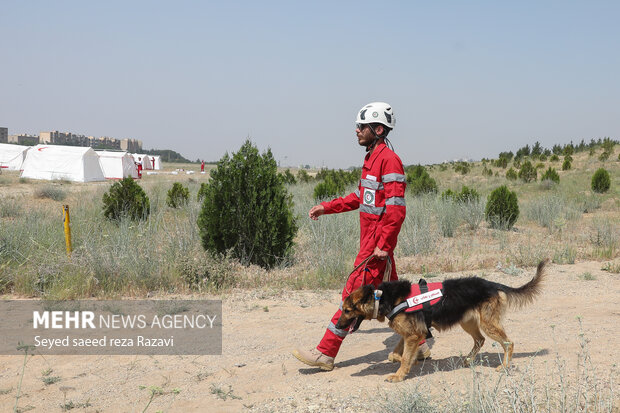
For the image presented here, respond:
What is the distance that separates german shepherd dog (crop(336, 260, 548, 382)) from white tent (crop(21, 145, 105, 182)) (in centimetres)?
3261

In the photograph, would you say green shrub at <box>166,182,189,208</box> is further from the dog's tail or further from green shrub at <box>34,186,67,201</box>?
the dog's tail

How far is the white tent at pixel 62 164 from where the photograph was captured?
32938 mm

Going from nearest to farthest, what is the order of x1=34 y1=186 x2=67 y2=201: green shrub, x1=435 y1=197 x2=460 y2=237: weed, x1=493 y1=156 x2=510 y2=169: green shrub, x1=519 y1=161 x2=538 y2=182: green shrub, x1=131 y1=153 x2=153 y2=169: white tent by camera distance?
x1=435 y1=197 x2=460 y2=237: weed, x1=34 y1=186 x2=67 y2=201: green shrub, x1=519 y1=161 x2=538 y2=182: green shrub, x1=493 y1=156 x2=510 y2=169: green shrub, x1=131 y1=153 x2=153 y2=169: white tent

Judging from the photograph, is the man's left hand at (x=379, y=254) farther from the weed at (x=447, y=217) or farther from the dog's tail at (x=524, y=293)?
the weed at (x=447, y=217)

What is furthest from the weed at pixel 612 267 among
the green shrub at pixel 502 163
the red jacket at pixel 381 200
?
the green shrub at pixel 502 163

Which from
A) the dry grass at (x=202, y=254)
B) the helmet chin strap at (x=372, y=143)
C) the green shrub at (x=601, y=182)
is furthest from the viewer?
the green shrub at (x=601, y=182)

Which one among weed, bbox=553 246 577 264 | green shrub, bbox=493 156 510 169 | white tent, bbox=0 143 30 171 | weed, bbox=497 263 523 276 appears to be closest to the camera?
weed, bbox=497 263 523 276

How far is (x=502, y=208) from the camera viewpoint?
1325cm

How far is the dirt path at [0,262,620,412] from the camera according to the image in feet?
12.6

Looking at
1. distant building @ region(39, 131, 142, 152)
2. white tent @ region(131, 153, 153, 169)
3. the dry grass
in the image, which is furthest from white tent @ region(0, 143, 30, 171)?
distant building @ region(39, 131, 142, 152)

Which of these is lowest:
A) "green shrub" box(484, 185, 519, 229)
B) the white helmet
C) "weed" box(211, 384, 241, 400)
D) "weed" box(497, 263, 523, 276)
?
"weed" box(211, 384, 241, 400)

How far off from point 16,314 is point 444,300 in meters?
5.34

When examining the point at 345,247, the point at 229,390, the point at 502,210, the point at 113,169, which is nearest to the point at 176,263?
the point at 345,247

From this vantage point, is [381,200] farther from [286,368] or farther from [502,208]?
[502,208]
